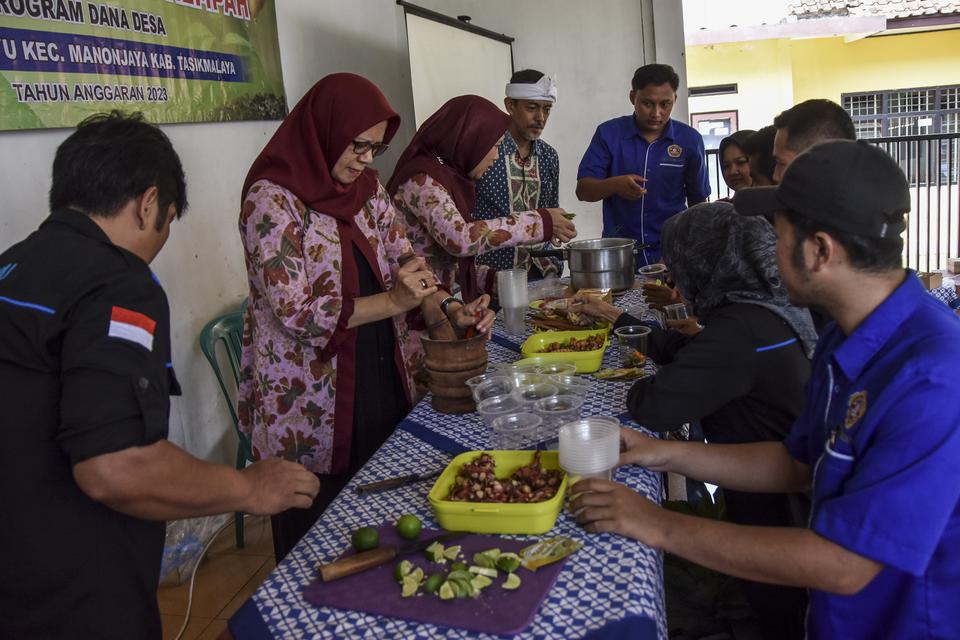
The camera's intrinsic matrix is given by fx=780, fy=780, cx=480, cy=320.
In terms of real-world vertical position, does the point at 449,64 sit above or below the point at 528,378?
above

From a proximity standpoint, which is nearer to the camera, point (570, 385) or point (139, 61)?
point (570, 385)

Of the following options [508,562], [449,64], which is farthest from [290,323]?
[449,64]

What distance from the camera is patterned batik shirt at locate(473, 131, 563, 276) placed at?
3959 millimetres

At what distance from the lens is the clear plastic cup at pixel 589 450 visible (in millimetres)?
1601

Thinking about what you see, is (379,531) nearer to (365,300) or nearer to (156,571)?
(156,571)

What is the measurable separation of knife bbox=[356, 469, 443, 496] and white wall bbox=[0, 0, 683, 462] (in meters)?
1.66

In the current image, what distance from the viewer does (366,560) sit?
1418mm

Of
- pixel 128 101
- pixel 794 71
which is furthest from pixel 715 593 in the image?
pixel 794 71

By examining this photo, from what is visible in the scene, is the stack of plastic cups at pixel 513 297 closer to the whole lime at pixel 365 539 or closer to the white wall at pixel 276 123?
the white wall at pixel 276 123

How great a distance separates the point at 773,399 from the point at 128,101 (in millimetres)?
2584

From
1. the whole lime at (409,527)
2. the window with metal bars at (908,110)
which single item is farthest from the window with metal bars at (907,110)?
the whole lime at (409,527)

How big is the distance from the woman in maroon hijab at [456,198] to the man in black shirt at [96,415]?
1.48m

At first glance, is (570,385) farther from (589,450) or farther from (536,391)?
(589,450)

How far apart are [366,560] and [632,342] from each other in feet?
4.68
